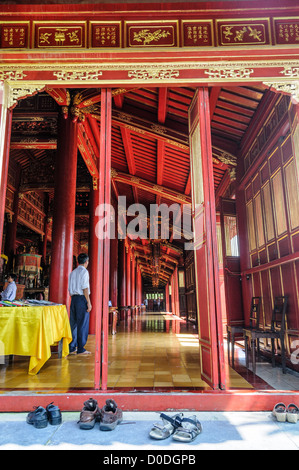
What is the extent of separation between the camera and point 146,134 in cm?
554

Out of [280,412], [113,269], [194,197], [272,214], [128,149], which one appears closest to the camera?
[280,412]

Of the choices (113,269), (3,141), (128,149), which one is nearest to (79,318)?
(3,141)

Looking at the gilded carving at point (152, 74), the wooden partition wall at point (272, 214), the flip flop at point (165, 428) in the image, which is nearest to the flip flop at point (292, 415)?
the flip flop at point (165, 428)

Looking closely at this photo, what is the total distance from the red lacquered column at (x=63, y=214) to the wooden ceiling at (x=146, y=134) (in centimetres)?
58

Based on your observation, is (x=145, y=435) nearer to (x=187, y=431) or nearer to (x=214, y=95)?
(x=187, y=431)

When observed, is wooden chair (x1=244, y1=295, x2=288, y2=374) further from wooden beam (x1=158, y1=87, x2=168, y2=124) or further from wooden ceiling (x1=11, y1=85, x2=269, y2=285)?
wooden beam (x1=158, y1=87, x2=168, y2=124)

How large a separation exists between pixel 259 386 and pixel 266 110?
317cm

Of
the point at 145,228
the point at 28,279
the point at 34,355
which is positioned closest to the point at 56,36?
the point at 34,355

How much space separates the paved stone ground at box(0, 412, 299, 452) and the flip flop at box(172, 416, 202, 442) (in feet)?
0.09

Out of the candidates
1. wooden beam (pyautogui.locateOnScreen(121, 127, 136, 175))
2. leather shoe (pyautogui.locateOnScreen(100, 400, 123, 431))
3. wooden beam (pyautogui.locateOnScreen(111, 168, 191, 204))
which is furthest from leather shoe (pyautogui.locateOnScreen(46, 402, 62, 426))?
wooden beam (pyautogui.locateOnScreen(111, 168, 191, 204))

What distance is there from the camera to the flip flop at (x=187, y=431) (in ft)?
5.46

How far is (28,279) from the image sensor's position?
8352 mm

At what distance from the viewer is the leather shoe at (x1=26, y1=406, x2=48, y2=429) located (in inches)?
73.2

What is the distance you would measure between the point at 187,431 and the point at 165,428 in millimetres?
127
